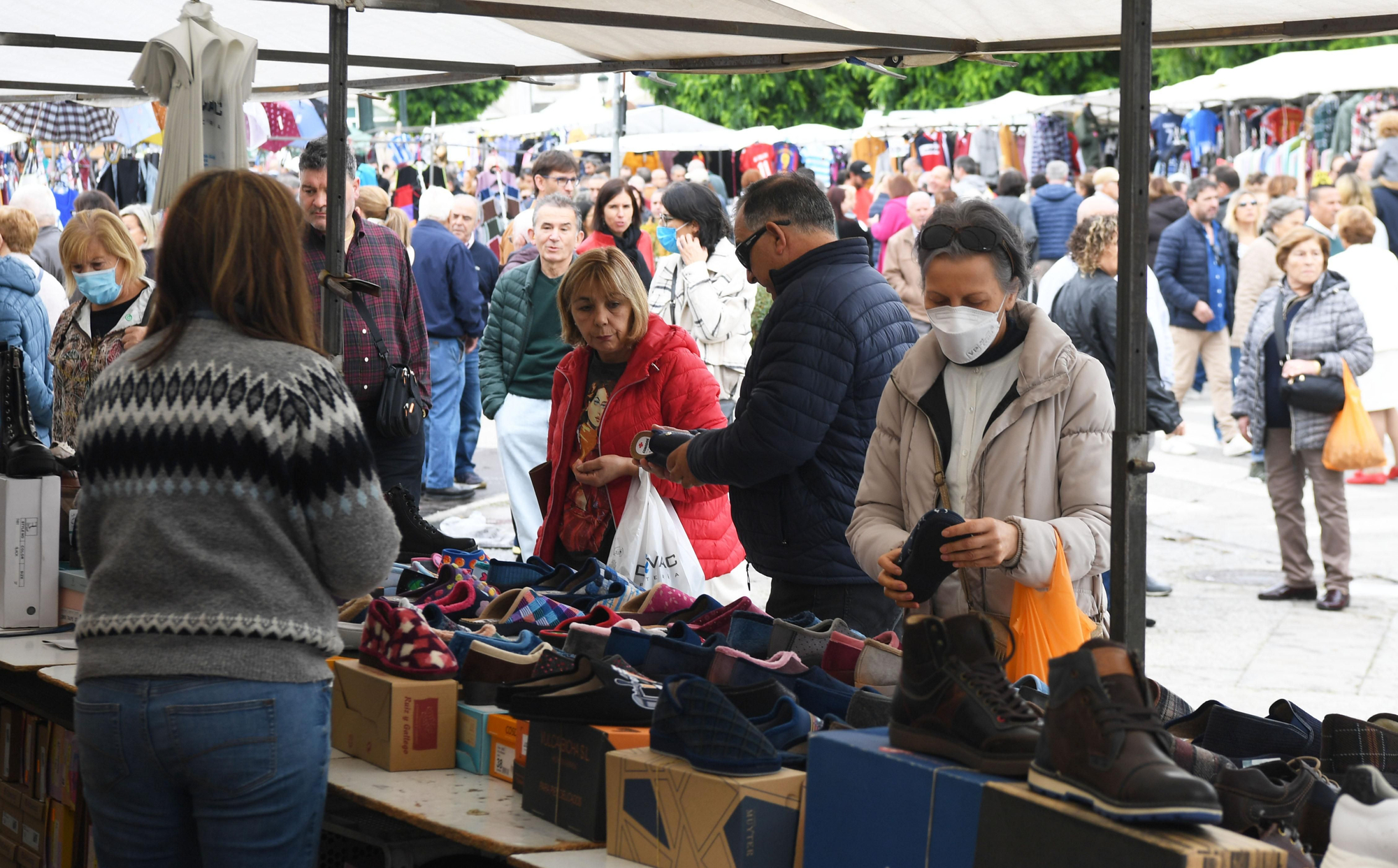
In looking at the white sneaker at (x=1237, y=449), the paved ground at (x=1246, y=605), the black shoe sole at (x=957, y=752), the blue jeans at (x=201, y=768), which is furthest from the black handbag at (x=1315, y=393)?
the blue jeans at (x=201, y=768)

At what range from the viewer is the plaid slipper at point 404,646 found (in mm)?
2812

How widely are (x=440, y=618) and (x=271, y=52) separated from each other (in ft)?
11.5

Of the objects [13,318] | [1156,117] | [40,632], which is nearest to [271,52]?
[13,318]

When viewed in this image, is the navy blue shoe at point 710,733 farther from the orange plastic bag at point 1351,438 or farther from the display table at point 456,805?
the orange plastic bag at point 1351,438

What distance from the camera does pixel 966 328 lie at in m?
2.99

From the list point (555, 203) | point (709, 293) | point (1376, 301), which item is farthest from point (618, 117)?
point (1376, 301)

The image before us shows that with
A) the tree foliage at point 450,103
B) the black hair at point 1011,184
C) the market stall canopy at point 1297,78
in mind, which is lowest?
the black hair at point 1011,184

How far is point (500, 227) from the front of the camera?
17734 millimetres

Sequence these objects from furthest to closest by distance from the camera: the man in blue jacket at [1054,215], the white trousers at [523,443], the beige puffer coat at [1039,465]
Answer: the man in blue jacket at [1054,215] < the white trousers at [523,443] < the beige puffer coat at [1039,465]

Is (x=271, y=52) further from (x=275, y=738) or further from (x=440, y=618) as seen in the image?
(x=275, y=738)

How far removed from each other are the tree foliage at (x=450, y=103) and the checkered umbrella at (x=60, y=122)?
94.2ft

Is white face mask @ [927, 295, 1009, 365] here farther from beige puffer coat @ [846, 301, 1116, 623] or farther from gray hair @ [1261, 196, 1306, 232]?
gray hair @ [1261, 196, 1306, 232]

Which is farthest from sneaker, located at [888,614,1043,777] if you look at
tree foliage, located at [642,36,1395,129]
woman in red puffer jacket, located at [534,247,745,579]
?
tree foliage, located at [642,36,1395,129]

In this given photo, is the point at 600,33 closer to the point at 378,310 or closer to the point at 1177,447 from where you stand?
the point at 378,310
